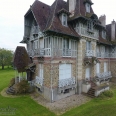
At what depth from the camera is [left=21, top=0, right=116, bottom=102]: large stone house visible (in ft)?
40.0

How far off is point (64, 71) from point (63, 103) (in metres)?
3.81

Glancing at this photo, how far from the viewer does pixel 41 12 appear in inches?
552

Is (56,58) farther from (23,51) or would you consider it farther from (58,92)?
(23,51)

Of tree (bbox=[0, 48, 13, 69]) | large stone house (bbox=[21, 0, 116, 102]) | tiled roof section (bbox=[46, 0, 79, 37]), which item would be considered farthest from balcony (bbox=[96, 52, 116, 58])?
tree (bbox=[0, 48, 13, 69])

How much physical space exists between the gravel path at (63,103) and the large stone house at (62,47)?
0.59m

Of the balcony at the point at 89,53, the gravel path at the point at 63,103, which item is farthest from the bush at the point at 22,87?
the balcony at the point at 89,53

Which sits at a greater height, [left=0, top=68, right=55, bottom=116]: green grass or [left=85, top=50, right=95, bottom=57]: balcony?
[left=85, top=50, right=95, bottom=57]: balcony

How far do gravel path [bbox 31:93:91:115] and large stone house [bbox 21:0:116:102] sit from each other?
59 cm

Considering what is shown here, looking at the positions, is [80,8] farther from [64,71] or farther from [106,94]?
[106,94]

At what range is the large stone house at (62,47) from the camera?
1219 cm

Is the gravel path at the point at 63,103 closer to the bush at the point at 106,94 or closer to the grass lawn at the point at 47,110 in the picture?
the grass lawn at the point at 47,110

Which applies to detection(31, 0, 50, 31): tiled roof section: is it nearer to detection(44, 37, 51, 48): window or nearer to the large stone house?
the large stone house

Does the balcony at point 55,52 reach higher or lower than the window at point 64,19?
lower

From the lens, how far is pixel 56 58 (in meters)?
12.2
